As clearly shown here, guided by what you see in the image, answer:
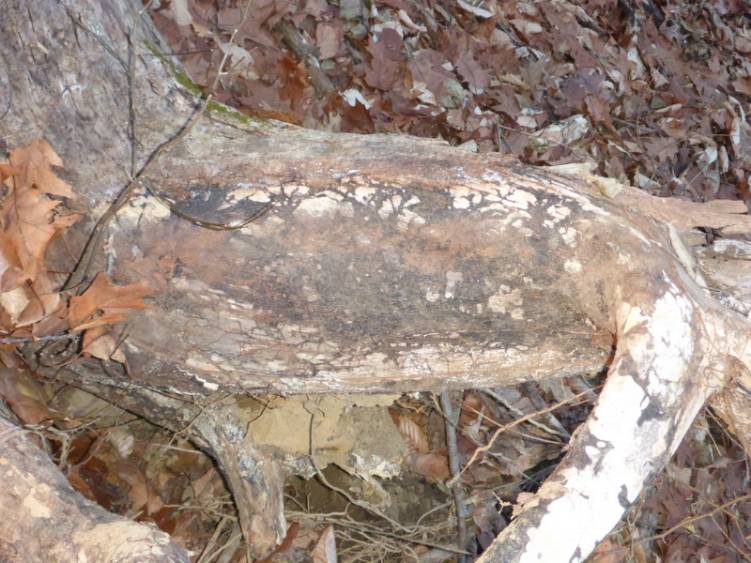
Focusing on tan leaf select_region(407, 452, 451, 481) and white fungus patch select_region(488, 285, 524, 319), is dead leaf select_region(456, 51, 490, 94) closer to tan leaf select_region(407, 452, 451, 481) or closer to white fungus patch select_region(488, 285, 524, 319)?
tan leaf select_region(407, 452, 451, 481)

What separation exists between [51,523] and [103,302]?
471mm

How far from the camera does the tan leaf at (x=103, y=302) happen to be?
1502mm

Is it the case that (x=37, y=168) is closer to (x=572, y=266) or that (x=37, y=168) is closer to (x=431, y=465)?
(x=572, y=266)

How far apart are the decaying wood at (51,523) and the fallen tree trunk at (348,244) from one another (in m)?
0.36

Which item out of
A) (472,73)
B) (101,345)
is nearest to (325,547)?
(101,345)

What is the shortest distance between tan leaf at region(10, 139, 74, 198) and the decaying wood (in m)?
0.51

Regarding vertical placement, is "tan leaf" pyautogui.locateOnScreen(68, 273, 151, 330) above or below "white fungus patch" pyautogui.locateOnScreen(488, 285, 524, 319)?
above

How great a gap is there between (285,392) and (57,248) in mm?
633

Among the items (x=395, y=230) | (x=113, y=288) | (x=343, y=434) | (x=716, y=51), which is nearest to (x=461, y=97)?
(x=343, y=434)

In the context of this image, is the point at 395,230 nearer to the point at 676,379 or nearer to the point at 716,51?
the point at 676,379

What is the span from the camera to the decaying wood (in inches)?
47.0

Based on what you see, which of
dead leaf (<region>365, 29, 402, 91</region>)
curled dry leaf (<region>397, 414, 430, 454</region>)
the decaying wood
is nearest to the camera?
the decaying wood

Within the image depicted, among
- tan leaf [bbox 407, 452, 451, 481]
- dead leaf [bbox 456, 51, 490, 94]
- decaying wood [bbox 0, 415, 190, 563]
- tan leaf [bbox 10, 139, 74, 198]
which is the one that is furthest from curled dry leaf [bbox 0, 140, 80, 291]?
dead leaf [bbox 456, 51, 490, 94]

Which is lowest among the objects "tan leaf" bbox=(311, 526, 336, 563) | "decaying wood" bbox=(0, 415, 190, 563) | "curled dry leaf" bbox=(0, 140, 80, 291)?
"tan leaf" bbox=(311, 526, 336, 563)
